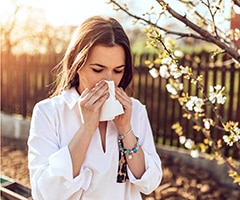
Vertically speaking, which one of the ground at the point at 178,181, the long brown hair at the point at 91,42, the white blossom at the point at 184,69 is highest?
the long brown hair at the point at 91,42

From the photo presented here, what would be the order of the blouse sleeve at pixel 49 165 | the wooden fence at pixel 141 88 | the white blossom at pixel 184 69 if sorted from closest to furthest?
the blouse sleeve at pixel 49 165 → the white blossom at pixel 184 69 → the wooden fence at pixel 141 88

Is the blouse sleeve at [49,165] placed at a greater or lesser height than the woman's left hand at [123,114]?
lesser

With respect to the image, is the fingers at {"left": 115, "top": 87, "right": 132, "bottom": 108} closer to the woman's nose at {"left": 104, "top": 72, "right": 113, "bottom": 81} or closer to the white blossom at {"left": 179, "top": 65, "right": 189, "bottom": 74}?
the woman's nose at {"left": 104, "top": 72, "right": 113, "bottom": 81}

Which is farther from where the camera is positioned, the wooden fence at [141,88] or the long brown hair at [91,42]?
the wooden fence at [141,88]

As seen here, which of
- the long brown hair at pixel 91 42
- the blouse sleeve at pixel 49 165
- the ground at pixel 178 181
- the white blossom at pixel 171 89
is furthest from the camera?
the ground at pixel 178 181

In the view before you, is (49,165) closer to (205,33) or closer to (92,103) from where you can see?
(92,103)

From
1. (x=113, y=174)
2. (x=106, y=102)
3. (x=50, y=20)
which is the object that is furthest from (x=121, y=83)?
(x=50, y=20)

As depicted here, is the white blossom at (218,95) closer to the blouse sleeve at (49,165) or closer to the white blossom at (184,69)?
the white blossom at (184,69)

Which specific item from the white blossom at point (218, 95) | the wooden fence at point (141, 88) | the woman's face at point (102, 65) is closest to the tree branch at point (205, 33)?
the white blossom at point (218, 95)

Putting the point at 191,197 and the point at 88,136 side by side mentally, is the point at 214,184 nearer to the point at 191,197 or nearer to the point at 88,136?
the point at 191,197

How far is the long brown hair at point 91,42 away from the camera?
152 centimetres

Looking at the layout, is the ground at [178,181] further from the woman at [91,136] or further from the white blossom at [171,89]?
the woman at [91,136]

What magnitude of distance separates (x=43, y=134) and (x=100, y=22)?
18.9 inches

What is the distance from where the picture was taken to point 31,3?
5680 mm
